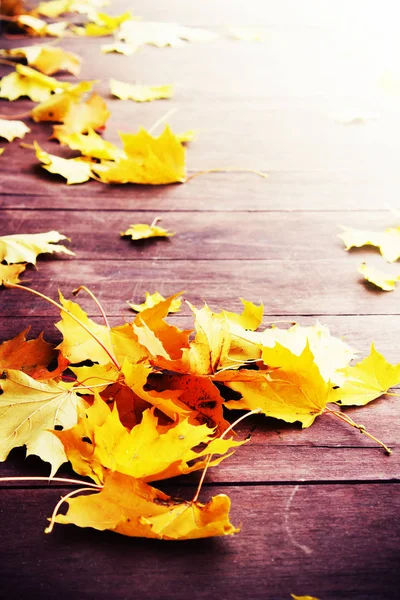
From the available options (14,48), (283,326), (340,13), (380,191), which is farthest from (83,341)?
(340,13)

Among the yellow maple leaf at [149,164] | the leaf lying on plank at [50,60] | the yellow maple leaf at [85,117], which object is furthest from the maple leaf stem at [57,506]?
the leaf lying on plank at [50,60]

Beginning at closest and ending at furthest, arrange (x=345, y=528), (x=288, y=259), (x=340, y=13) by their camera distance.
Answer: (x=345, y=528)
(x=288, y=259)
(x=340, y=13)

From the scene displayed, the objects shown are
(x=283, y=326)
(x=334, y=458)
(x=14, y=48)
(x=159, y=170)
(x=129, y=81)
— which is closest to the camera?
(x=334, y=458)

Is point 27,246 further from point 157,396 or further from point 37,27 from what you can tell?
point 37,27

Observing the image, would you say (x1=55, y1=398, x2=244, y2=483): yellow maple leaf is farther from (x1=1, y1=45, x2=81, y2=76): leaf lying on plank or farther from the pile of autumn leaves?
(x1=1, y1=45, x2=81, y2=76): leaf lying on plank

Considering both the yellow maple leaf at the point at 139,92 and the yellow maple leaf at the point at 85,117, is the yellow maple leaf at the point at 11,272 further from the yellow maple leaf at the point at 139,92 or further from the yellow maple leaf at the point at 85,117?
the yellow maple leaf at the point at 139,92

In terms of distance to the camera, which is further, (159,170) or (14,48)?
(14,48)

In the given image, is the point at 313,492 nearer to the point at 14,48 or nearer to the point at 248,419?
the point at 248,419

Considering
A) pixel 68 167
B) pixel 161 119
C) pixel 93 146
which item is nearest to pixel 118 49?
pixel 161 119
